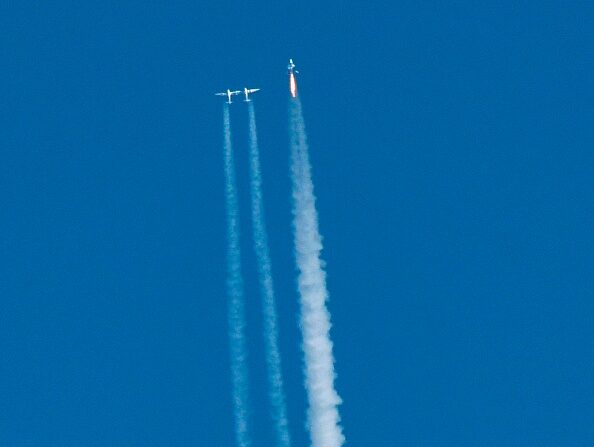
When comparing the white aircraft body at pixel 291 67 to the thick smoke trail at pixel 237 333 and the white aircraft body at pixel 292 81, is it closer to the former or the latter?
the white aircraft body at pixel 292 81

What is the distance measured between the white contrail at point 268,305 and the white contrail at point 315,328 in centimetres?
69

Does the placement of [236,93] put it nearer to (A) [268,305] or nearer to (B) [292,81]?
(B) [292,81]

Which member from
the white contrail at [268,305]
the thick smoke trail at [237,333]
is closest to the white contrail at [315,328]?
the white contrail at [268,305]

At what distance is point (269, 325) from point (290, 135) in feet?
15.9

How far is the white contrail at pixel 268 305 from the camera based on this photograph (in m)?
27.0

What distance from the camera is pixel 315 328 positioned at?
27.0 metres

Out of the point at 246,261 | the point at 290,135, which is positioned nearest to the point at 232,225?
the point at 246,261

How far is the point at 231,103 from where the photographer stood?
28.4 meters

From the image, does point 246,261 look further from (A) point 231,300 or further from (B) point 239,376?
(B) point 239,376

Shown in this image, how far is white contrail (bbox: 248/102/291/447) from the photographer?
2703 cm

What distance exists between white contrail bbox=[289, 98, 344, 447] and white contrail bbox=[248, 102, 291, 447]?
2.26 ft

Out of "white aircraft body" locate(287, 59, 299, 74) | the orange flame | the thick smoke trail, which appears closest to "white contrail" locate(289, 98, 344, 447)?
the thick smoke trail

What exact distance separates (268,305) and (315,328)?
131cm

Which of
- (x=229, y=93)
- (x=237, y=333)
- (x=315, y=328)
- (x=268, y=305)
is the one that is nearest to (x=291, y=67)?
(x=229, y=93)
